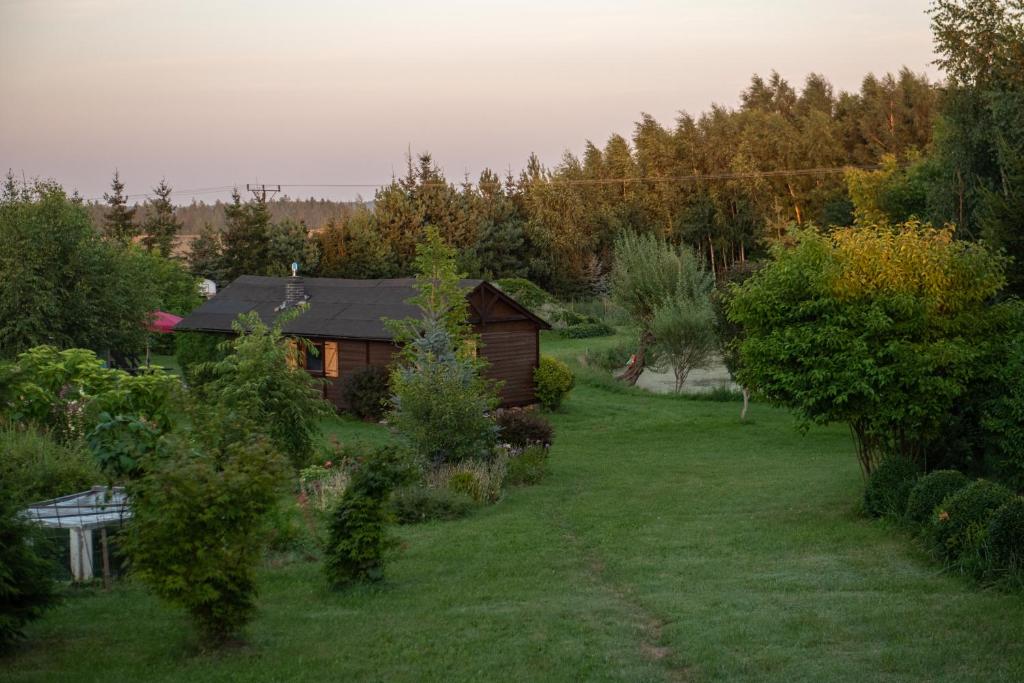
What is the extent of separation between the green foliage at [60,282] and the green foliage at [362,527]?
21.2 m

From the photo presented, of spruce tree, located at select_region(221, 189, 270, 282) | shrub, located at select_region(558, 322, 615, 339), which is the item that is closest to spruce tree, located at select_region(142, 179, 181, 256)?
spruce tree, located at select_region(221, 189, 270, 282)

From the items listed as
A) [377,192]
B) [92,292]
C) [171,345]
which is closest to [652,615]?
[92,292]

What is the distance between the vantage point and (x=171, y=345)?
51.5m

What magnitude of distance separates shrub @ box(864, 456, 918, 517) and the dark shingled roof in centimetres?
1668

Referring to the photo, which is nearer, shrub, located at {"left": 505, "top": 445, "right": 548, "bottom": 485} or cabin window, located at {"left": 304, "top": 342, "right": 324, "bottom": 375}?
shrub, located at {"left": 505, "top": 445, "right": 548, "bottom": 485}

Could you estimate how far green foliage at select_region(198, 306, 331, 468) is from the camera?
57.3 ft

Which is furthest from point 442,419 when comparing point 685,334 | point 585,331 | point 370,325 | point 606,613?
point 585,331

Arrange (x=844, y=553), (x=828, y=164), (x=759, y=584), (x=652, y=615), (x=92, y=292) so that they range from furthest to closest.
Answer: (x=828, y=164)
(x=92, y=292)
(x=844, y=553)
(x=759, y=584)
(x=652, y=615)

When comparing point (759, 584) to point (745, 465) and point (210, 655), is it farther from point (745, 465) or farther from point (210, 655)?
point (745, 465)

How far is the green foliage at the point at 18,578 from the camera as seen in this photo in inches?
357

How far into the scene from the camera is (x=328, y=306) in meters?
33.9

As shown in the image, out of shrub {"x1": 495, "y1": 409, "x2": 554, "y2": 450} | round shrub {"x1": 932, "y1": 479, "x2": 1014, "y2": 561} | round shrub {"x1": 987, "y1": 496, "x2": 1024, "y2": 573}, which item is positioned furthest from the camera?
shrub {"x1": 495, "y1": 409, "x2": 554, "y2": 450}

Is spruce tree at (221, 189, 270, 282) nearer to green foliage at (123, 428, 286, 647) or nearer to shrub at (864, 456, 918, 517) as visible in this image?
shrub at (864, 456, 918, 517)

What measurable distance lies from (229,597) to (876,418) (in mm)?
10209
